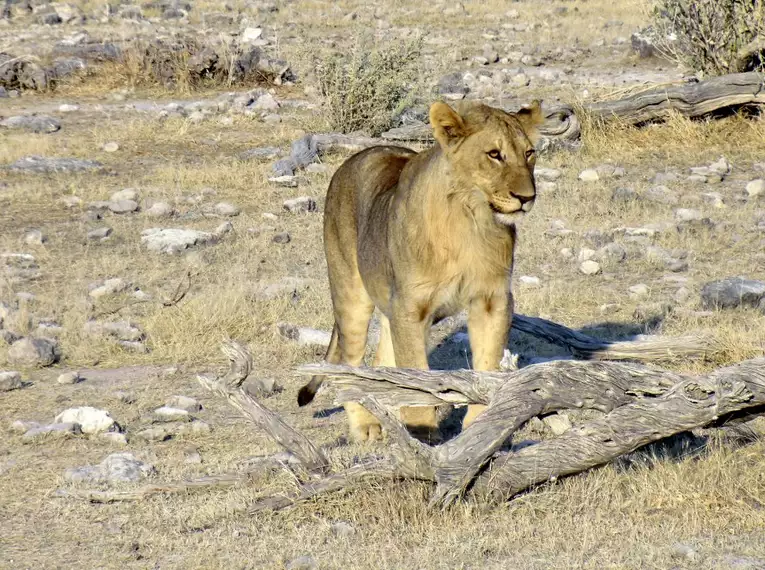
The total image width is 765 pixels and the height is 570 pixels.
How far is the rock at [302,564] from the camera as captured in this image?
403 cm

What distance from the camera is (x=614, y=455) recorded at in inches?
172

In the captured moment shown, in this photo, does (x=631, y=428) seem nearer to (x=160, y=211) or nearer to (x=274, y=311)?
(x=274, y=311)

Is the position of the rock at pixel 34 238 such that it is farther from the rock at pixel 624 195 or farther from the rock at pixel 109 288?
the rock at pixel 624 195

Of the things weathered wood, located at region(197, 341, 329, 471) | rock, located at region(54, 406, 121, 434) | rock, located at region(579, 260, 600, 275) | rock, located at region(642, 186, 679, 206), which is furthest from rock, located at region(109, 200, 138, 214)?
weathered wood, located at region(197, 341, 329, 471)

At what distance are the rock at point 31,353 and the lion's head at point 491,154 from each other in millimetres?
3220

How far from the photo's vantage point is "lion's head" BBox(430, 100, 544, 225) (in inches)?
186

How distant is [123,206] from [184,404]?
460 centimetres

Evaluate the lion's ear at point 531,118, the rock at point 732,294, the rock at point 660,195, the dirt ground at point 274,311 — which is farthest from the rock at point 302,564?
the rock at point 660,195

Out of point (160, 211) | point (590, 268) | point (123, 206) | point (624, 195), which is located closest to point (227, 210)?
point (160, 211)

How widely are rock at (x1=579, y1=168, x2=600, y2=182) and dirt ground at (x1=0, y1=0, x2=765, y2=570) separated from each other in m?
0.11

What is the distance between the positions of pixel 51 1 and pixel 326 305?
22181mm

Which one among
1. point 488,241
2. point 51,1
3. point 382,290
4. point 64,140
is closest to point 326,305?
point 382,290

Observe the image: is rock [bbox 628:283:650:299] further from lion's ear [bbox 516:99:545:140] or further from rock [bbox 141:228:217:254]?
rock [bbox 141:228:217:254]

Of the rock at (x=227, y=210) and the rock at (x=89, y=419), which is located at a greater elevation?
the rock at (x=89, y=419)
